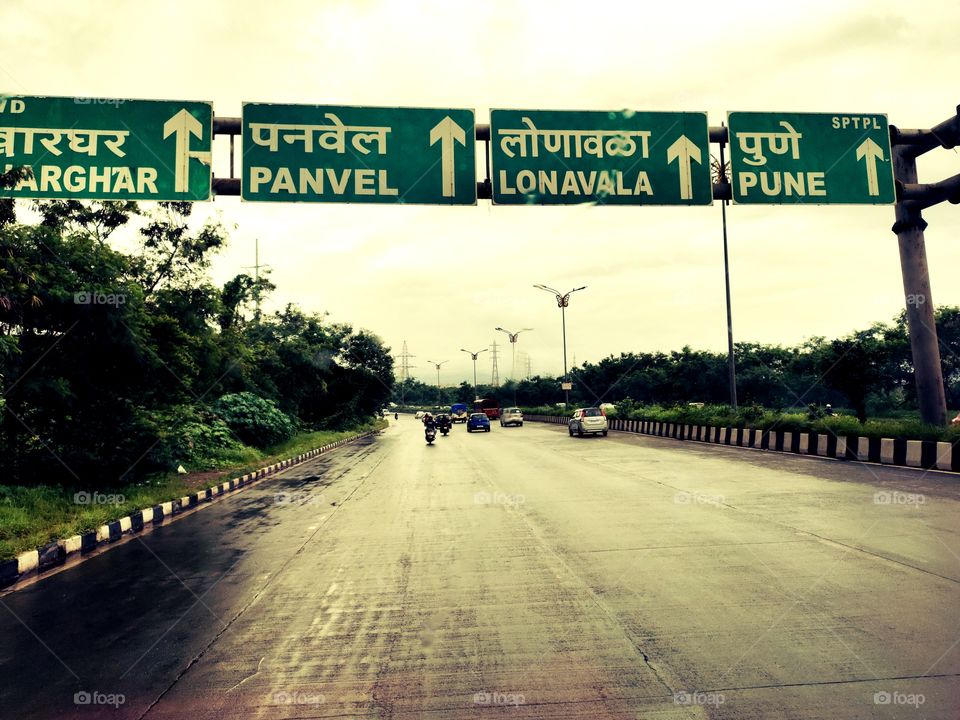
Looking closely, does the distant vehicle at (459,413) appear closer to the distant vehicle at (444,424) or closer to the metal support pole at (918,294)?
the distant vehicle at (444,424)

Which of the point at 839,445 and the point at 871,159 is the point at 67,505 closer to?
the point at 871,159

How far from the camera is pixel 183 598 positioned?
6289mm

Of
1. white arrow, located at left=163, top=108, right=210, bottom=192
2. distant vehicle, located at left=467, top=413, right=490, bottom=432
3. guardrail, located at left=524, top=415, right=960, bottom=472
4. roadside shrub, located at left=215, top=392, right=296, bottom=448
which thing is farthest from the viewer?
distant vehicle, located at left=467, top=413, right=490, bottom=432

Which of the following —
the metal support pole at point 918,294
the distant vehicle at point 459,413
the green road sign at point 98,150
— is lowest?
the distant vehicle at point 459,413

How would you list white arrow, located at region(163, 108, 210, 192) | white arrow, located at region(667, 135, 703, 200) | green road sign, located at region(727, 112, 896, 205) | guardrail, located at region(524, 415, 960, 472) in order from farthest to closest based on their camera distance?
guardrail, located at region(524, 415, 960, 472) → green road sign, located at region(727, 112, 896, 205) → white arrow, located at region(667, 135, 703, 200) → white arrow, located at region(163, 108, 210, 192)

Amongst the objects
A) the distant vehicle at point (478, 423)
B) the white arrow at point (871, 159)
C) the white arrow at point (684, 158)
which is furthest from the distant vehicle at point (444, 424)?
the white arrow at point (871, 159)

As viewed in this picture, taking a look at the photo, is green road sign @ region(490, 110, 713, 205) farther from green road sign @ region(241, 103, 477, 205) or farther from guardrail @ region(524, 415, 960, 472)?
guardrail @ region(524, 415, 960, 472)

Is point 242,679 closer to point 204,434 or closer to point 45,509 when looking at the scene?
point 45,509

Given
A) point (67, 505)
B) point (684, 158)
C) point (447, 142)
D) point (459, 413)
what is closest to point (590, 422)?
point (684, 158)

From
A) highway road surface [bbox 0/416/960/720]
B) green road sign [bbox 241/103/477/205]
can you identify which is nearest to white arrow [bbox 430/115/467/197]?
green road sign [bbox 241/103/477/205]

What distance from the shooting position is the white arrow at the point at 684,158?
11.1 meters

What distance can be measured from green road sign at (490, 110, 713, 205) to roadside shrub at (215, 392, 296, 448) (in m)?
18.8

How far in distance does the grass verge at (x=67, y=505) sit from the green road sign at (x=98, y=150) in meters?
4.99

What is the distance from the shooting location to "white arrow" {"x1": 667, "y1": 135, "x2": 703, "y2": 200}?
1112 cm
